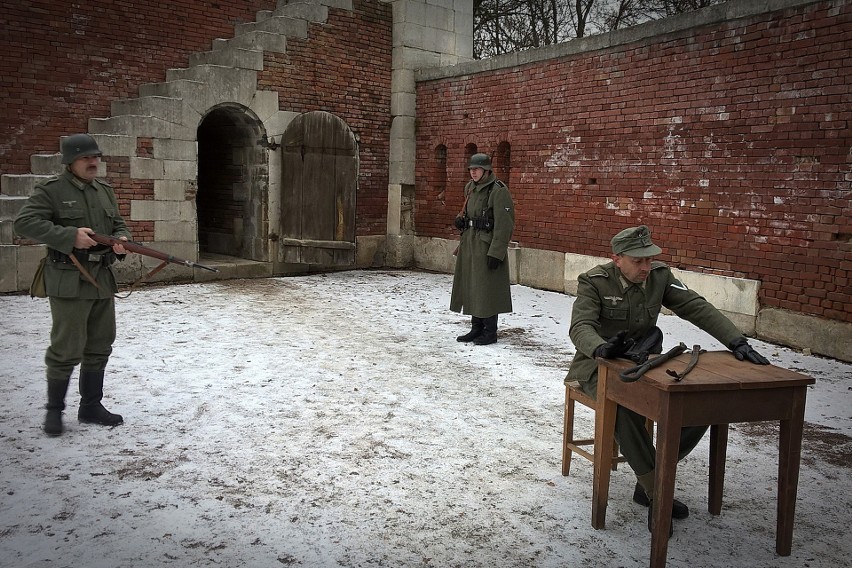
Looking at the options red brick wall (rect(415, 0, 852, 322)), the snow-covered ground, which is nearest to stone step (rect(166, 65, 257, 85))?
red brick wall (rect(415, 0, 852, 322))

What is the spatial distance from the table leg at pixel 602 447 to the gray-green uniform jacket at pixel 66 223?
3010mm

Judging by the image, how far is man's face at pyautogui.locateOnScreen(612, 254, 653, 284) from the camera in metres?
3.73

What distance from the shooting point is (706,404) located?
121 inches

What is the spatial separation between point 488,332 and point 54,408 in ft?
13.2

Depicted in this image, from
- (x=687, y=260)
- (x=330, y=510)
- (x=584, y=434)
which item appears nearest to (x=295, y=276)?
(x=687, y=260)

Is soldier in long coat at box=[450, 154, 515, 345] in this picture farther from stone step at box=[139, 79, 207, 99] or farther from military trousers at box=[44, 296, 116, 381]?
stone step at box=[139, 79, 207, 99]

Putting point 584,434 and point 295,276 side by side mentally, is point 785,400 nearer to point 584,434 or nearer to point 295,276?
point 584,434

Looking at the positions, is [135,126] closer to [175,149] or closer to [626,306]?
[175,149]

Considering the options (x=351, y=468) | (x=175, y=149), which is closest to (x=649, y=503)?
(x=351, y=468)

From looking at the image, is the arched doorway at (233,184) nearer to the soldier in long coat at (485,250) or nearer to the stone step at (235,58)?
the stone step at (235,58)

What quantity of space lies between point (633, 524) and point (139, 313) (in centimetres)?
625

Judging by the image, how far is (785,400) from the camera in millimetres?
3170

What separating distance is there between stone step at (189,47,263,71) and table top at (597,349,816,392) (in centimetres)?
889

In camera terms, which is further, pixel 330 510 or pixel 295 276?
pixel 295 276
